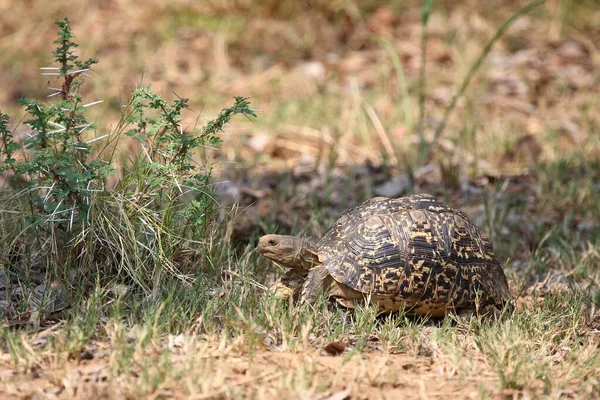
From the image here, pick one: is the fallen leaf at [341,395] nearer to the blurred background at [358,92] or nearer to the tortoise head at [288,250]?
the tortoise head at [288,250]

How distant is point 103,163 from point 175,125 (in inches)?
18.7

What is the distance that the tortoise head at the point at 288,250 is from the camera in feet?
12.1

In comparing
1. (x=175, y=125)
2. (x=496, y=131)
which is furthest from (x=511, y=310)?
(x=496, y=131)

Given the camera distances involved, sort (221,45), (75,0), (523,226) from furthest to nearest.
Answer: (75,0)
(221,45)
(523,226)

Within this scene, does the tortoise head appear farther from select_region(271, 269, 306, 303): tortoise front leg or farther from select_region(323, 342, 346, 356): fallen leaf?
select_region(323, 342, 346, 356): fallen leaf

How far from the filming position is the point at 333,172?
6430 millimetres

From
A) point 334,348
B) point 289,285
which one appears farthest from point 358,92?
point 334,348

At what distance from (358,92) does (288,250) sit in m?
4.52

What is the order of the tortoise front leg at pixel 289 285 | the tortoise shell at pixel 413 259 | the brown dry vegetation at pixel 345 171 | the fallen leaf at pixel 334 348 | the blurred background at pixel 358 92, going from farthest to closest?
the blurred background at pixel 358 92, the tortoise front leg at pixel 289 285, the tortoise shell at pixel 413 259, the fallen leaf at pixel 334 348, the brown dry vegetation at pixel 345 171

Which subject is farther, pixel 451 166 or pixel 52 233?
pixel 451 166

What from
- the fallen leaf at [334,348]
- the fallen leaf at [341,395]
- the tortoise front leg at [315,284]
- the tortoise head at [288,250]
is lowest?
the fallen leaf at [334,348]

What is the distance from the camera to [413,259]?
3689mm

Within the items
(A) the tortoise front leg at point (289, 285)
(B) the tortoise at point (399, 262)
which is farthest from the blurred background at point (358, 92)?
(B) the tortoise at point (399, 262)

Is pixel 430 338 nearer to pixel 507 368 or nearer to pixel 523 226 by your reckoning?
pixel 507 368
